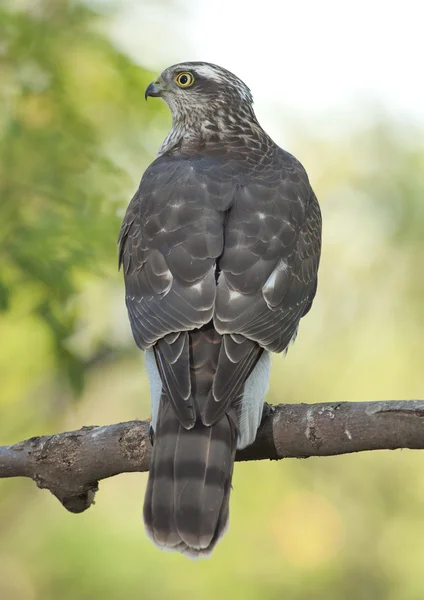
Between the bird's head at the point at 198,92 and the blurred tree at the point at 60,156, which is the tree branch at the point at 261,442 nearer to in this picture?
the blurred tree at the point at 60,156

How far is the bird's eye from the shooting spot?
268 inches

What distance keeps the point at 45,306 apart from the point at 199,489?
184 centimetres

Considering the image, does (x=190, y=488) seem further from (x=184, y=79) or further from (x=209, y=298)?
(x=184, y=79)

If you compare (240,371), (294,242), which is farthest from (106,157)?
(240,371)

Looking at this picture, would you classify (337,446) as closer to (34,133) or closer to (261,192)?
(261,192)

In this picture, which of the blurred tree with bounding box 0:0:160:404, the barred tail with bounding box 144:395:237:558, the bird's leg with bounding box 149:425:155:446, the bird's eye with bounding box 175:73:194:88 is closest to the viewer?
the barred tail with bounding box 144:395:237:558

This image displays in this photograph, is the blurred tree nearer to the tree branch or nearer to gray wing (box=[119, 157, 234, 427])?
gray wing (box=[119, 157, 234, 427])

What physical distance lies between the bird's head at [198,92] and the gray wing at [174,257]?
854mm

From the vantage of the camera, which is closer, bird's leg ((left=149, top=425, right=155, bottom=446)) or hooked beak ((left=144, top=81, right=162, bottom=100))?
bird's leg ((left=149, top=425, right=155, bottom=446))

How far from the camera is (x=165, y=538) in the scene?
14.2 feet

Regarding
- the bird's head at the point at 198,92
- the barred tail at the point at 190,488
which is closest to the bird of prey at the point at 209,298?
the barred tail at the point at 190,488

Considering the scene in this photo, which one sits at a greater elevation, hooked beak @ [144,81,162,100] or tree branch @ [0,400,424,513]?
hooked beak @ [144,81,162,100]

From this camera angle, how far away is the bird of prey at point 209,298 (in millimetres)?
4359

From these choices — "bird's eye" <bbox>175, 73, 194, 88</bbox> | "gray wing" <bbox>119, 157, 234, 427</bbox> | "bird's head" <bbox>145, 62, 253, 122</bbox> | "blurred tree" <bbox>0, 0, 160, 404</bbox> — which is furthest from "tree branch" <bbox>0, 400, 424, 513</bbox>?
"bird's eye" <bbox>175, 73, 194, 88</bbox>
